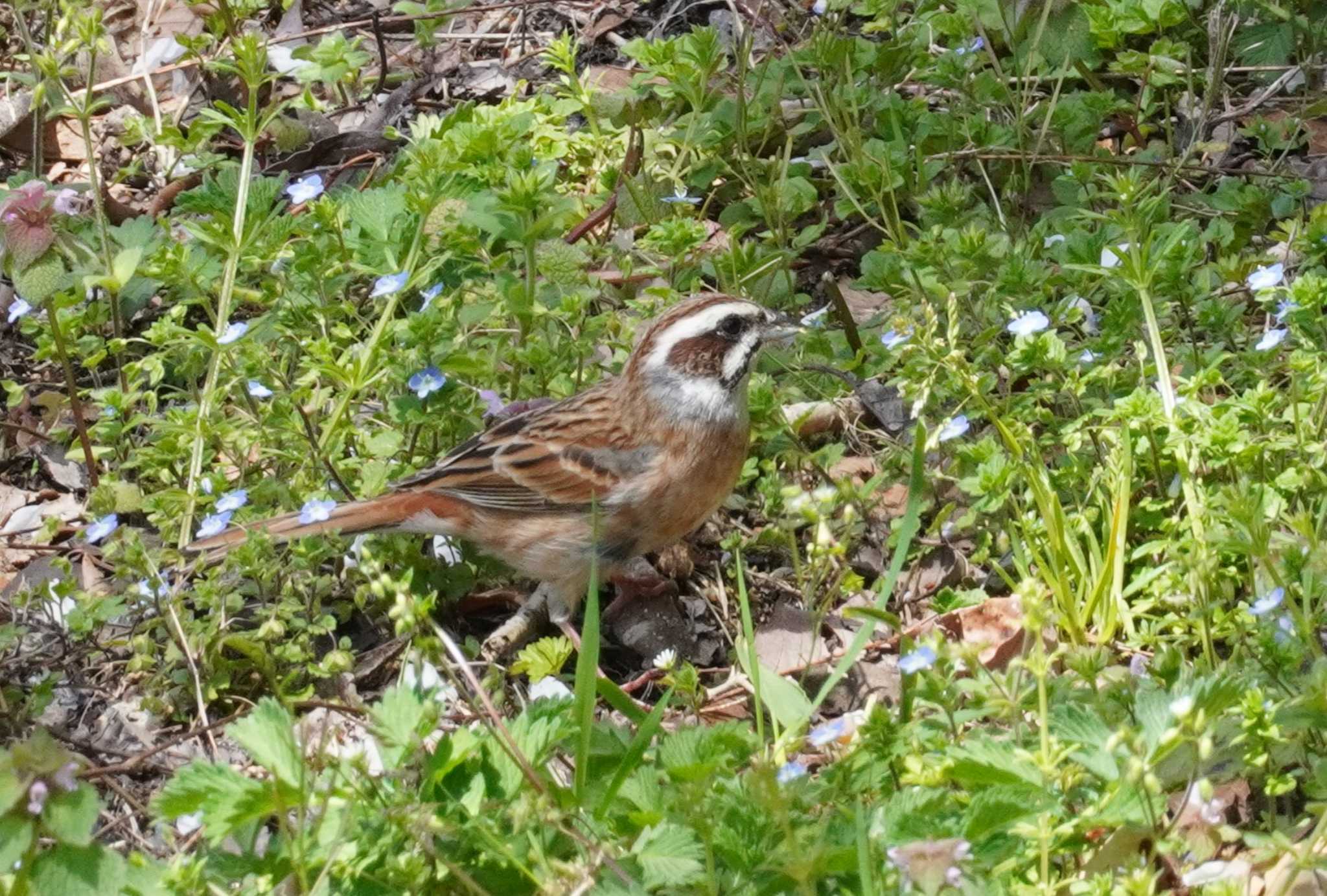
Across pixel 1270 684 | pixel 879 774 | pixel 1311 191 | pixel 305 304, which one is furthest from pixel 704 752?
pixel 1311 191

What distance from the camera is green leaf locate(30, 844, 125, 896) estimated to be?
348 cm

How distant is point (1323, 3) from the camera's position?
713cm

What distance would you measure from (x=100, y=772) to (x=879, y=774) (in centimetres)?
209

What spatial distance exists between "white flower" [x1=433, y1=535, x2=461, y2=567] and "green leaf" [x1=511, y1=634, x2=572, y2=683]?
763 mm

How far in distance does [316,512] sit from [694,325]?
134cm

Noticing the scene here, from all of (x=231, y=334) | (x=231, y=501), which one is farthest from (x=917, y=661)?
(x=231, y=334)

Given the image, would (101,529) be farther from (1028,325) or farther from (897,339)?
(1028,325)

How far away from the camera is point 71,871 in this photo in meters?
3.48

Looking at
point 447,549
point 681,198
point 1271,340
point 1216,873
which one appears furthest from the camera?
point 681,198

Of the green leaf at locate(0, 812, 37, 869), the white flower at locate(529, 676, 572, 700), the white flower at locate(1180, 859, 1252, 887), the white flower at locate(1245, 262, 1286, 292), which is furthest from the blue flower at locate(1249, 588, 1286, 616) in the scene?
the green leaf at locate(0, 812, 37, 869)

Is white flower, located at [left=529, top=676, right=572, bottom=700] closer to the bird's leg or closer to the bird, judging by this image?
the bird

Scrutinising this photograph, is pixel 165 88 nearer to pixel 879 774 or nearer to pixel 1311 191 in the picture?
pixel 1311 191

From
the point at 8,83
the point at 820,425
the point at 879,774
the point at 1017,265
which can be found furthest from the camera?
the point at 8,83

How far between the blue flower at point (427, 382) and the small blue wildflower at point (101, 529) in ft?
3.36
